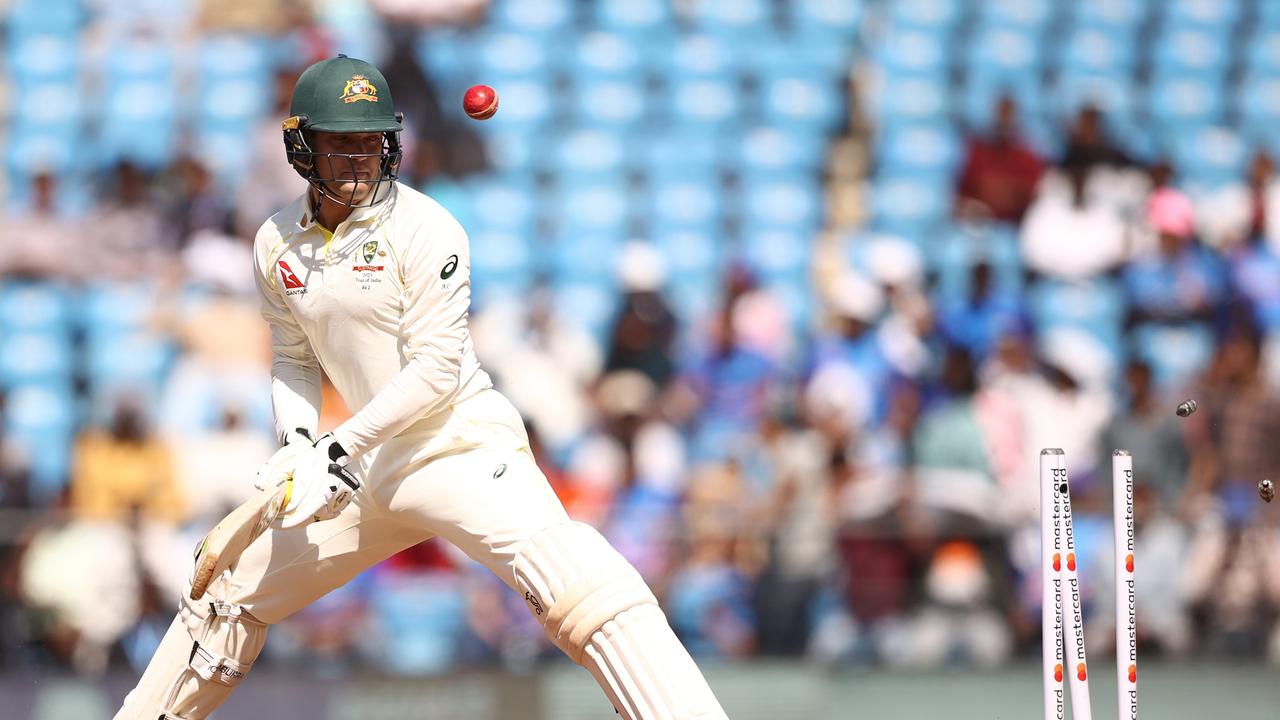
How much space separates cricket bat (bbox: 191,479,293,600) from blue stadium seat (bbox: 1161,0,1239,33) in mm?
7667

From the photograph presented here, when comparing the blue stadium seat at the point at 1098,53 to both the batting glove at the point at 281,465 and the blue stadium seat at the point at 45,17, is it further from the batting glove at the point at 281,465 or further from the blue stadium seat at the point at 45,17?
the batting glove at the point at 281,465

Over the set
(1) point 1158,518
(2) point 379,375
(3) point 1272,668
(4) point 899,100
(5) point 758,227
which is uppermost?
(4) point 899,100

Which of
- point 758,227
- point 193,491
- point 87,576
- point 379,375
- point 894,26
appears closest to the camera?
point 379,375

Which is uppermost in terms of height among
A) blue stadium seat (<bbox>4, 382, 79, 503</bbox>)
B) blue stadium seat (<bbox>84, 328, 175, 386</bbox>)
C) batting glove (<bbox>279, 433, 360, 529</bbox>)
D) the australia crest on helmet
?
the australia crest on helmet

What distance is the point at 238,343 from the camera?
8562mm

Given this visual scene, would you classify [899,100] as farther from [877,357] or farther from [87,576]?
[87,576]

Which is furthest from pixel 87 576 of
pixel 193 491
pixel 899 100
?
pixel 899 100

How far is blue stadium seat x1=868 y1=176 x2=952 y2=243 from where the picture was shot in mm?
9492

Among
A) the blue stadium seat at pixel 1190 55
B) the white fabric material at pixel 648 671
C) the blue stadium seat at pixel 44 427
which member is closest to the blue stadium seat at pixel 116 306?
the blue stadium seat at pixel 44 427

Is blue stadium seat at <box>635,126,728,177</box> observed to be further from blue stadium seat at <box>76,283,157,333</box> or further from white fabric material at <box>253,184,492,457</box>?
white fabric material at <box>253,184,492,457</box>

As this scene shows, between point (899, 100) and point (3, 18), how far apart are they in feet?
16.9

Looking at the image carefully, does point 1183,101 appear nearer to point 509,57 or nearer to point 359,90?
point 509,57

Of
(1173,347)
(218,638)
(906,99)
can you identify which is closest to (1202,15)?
(906,99)

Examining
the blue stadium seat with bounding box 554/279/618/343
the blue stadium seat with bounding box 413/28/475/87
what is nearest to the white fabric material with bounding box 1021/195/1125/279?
the blue stadium seat with bounding box 554/279/618/343
